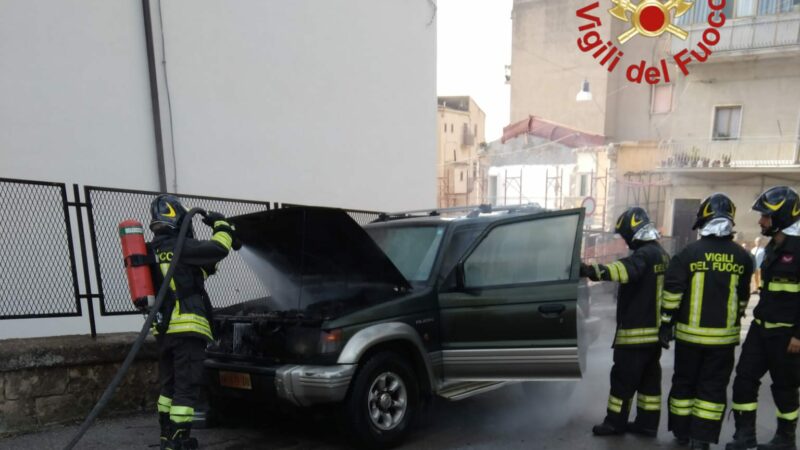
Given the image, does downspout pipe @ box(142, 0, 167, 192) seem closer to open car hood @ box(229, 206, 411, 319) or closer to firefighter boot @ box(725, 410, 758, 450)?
open car hood @ box(229, 206, 411, 319)

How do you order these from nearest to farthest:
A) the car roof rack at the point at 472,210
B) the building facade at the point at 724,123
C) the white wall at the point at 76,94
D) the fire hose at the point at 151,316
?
the fire hose at the point at 151,316, the car roof rack at the point at 472,210, the white wall at the point at 76,94, the building facade at the point at 724,123

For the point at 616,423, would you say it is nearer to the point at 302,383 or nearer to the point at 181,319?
the point at 302,383

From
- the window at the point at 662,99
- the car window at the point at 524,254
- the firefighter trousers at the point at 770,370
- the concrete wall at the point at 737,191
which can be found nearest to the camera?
the firefighter trousers at the point at 770,370

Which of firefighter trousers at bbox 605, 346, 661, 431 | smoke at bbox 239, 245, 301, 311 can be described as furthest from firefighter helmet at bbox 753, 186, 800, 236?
smoke at bbox 239, 245, 301, 311

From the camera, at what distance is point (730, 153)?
1917 centimetres

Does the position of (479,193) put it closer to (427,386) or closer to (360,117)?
(360,117)

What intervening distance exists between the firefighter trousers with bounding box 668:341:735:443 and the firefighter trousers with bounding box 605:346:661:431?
0.14m

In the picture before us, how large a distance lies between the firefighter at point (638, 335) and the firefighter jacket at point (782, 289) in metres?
0.68

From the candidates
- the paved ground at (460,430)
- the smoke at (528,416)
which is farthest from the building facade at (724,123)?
the paved ground at (460,430)

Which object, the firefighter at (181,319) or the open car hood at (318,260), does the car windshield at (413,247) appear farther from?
the firefighter at (181,319)

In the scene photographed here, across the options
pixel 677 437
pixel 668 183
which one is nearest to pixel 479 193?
pixel 668 183

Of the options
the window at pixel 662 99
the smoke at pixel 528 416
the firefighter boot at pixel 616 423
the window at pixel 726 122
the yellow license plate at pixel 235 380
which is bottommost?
the smoke at pixel 528 416

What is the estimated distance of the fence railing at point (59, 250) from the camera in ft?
14.6

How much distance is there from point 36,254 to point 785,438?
6300mm
